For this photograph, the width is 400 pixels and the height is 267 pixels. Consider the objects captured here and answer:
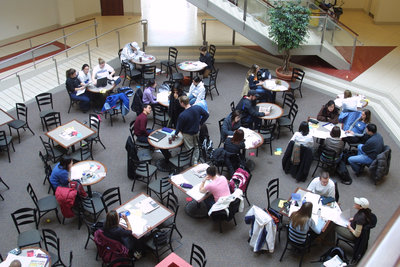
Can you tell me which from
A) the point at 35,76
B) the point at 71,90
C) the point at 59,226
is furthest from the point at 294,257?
the point at 35,76

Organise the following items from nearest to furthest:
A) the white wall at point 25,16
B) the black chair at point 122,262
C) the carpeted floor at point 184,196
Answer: the black chair at point 122,262, the carpeted floor at point 184,196, the white wall at point 25,16

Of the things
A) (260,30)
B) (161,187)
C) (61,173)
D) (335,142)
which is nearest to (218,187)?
(161,187)

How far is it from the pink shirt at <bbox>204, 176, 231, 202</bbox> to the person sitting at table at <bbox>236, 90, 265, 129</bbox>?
2.99 meters

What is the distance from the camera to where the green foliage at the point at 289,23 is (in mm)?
12203

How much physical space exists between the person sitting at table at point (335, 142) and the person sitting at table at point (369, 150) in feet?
1.51

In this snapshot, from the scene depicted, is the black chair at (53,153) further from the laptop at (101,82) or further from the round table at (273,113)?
the round table at (273,113)

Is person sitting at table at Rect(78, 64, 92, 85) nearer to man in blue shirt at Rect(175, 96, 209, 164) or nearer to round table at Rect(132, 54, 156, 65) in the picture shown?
round table at Rect(132, 54, 156, 65)

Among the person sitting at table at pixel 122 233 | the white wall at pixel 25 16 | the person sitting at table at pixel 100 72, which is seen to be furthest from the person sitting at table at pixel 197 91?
the white wall at pixel 25 16

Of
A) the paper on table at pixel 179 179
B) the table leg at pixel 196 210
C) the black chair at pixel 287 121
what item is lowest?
the table leg at pixel 196 210

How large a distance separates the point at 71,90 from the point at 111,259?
6060 millimetres

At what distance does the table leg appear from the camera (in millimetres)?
7750

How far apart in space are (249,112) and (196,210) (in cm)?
296

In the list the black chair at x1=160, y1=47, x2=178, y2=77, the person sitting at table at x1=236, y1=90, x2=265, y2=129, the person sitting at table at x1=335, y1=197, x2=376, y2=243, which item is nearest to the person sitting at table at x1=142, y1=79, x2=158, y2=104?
the person sitting at table at x1=236, y1=90, x2=265, y2=129

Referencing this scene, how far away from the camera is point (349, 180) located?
28.3 ft
